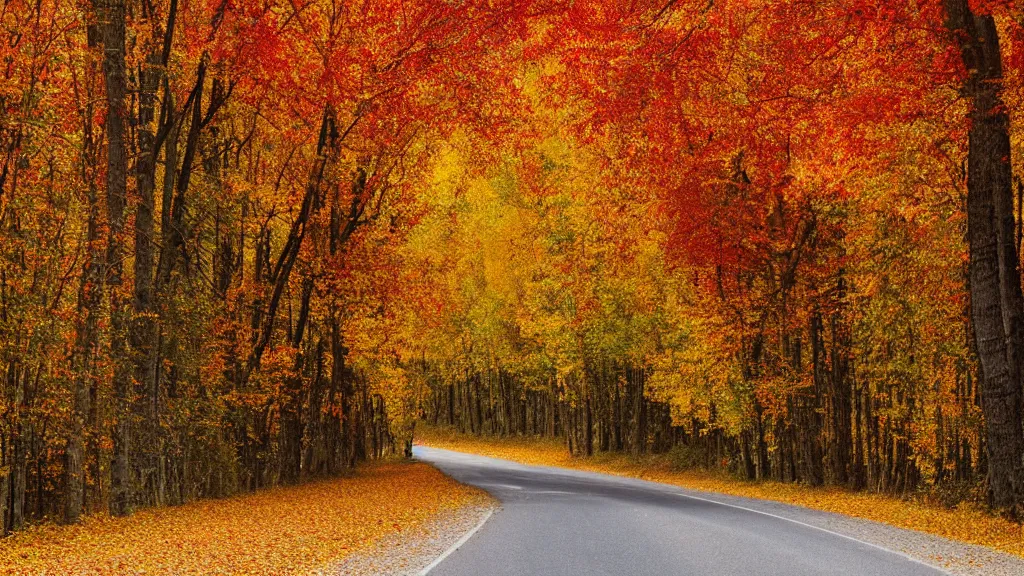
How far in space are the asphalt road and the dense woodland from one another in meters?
5.14

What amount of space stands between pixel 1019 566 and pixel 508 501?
10.6 m

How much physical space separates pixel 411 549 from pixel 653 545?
325 centimetres

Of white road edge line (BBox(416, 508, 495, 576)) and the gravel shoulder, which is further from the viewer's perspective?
the gravel shoulder

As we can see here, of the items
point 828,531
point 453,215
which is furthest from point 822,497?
point 453,215

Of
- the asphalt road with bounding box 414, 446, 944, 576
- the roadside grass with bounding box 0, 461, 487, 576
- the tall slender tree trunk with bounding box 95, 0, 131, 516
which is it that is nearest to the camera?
the asphalt road with bounding box 414, 446, 944, 576

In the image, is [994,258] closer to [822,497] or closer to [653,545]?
[822,497]

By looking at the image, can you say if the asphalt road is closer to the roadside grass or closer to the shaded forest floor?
the roadside grass

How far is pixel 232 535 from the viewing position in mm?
13172

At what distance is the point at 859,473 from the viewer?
2595 cm

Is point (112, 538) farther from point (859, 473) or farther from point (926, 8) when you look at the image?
point (859, 473)

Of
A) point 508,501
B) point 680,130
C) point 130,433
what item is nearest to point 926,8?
point 680,130

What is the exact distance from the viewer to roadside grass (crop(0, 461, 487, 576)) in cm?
1037

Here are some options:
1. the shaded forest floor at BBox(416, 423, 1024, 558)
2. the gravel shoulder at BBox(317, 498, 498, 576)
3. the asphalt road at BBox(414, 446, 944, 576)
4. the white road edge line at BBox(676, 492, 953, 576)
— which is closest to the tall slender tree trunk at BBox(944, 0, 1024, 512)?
the shaded forest floor at BBox(416, 423, 1024, 558)

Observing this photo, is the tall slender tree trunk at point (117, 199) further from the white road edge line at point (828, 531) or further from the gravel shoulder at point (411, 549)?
the white road edge line at point (828, 531)
